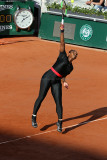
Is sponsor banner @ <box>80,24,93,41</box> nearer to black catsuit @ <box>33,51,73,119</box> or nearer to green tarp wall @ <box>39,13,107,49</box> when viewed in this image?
green tarp wall @ <box>39,13,107,49</box>

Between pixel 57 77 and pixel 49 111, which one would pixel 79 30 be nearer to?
pixel 49 111

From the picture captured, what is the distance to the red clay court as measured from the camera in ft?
31.0

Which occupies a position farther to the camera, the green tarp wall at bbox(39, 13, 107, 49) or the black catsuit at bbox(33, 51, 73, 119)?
the green tarp wall at bbox(39, 13, 107, 49)

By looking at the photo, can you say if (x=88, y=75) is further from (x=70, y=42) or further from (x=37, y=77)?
(x=70, y=42)

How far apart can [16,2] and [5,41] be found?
2314mm

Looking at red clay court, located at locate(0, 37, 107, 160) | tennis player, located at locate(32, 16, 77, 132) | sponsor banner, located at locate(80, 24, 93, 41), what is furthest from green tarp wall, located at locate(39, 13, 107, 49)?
tennis player, located at locate(32, 16, 77, 132)

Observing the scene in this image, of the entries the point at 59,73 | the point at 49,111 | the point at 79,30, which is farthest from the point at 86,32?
the point at 59,73

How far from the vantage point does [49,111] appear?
12266mm

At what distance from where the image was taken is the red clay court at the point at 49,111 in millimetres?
9455

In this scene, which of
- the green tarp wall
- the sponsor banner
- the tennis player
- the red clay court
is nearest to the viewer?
the red clay court

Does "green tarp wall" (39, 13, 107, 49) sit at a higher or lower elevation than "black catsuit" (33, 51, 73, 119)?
lower

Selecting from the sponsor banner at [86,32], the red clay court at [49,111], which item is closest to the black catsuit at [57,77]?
the red clay court at [49,111]

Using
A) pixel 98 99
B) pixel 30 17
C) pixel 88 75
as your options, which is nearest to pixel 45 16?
pixel 30 17

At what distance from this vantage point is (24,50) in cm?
2064
